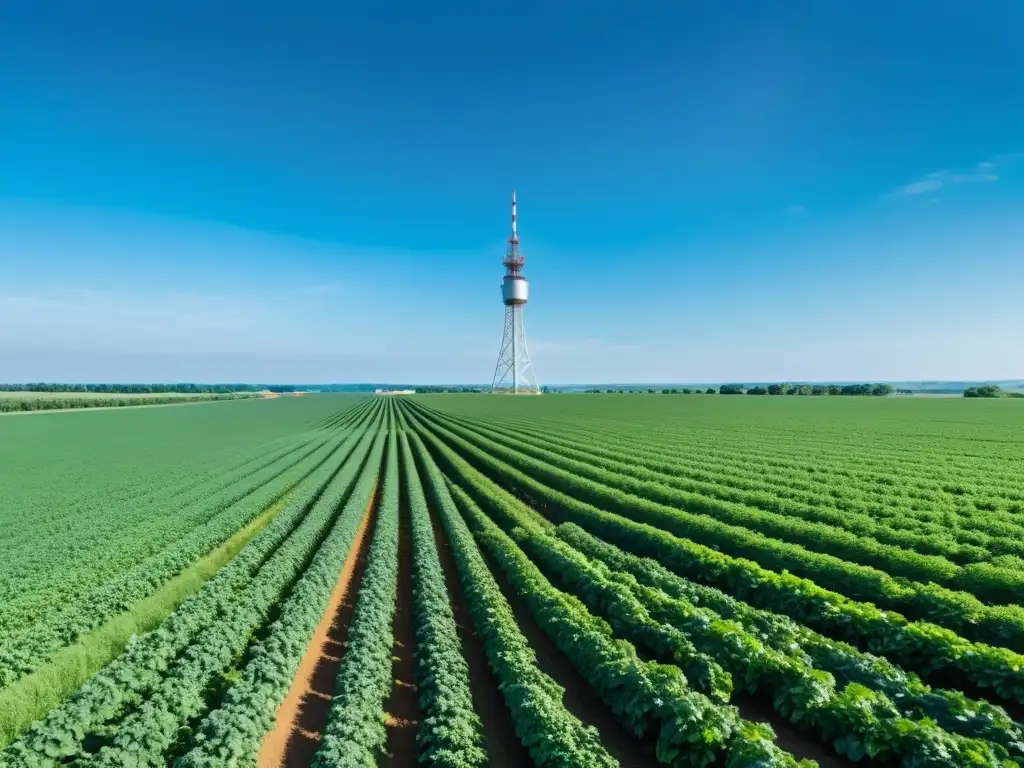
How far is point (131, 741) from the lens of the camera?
6.95m

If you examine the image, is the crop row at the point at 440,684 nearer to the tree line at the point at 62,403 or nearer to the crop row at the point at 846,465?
the crop row at the point at 846,465

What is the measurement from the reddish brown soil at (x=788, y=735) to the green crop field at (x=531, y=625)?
0.05 metres

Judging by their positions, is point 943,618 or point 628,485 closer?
point 943,618

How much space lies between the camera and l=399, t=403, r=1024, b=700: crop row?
7727 mm

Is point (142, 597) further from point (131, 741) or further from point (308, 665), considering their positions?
point (131, 741)

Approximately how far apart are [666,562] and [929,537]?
7.34m

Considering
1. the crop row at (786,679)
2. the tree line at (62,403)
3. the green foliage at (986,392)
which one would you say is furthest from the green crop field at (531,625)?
the green foliage at (986,392)

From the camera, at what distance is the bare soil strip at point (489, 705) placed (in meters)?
7.41

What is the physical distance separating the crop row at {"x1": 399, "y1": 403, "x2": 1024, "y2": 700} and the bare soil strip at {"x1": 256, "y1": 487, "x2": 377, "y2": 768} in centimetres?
903

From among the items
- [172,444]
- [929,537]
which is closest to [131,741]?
[929,537]

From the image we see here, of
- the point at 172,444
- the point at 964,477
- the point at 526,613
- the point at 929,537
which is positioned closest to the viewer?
the point at 526,613

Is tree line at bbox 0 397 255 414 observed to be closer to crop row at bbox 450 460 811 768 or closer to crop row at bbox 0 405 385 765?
crop row at bbox 0 405 385 765

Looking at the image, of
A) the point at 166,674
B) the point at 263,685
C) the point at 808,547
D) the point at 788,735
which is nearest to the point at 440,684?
the point at 263,685

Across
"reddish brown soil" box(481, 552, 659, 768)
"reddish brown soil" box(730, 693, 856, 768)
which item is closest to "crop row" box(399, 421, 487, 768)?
"reddish brown soil" box(481, 552, 659, 768)
